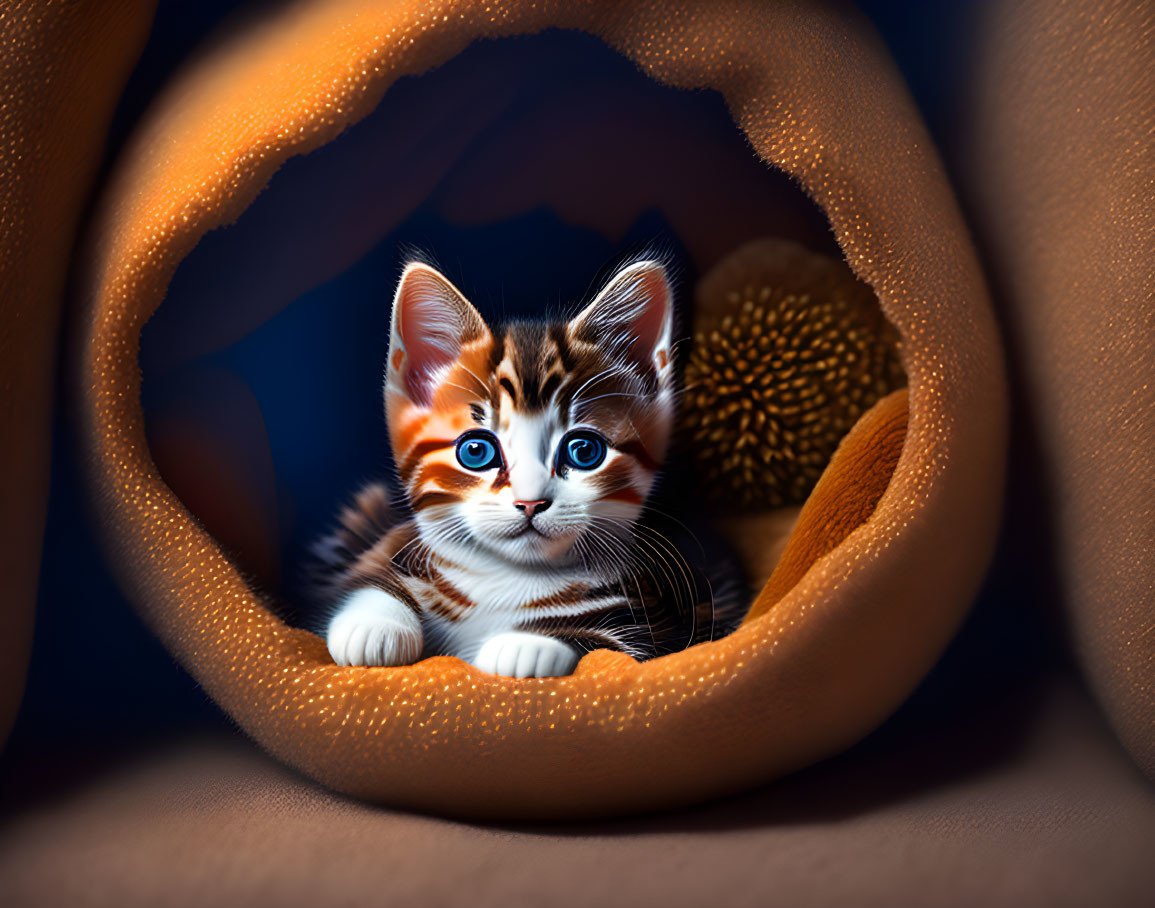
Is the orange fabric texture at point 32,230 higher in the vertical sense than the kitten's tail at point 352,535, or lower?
higher

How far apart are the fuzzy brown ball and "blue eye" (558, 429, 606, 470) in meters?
0.12

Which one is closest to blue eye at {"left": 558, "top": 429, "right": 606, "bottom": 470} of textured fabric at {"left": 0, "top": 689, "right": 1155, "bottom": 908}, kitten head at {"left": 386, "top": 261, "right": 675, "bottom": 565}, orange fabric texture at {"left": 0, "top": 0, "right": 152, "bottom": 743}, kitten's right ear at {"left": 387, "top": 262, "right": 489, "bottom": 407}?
kitten head at {"left": 386, "top": 261, "right": 675, "bottom": 565}

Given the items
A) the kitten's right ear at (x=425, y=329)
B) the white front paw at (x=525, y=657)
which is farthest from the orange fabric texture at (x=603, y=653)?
the kitten's right ear at (x=425, y=329)

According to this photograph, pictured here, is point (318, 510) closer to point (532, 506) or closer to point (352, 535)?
point (352, 535)

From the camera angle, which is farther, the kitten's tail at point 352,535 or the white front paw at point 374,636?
the kitten's tail at point 352,535

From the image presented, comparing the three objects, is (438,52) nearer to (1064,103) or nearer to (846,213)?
(846,213)

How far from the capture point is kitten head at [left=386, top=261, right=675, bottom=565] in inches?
25.0

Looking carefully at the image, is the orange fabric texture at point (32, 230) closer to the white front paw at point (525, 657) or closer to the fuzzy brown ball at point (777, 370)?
the white front paw at point (525, 657)

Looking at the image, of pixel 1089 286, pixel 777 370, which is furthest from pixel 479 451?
pixel 1089 286

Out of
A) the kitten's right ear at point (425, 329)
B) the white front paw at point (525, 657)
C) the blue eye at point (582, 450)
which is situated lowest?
the white front paw at point (525, 657)

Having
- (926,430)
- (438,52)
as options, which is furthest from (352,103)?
(926,430)

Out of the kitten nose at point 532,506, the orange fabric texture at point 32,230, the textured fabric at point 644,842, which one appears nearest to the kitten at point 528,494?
the kitten nose at point 532,506

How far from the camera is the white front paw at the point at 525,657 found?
2.01 ft

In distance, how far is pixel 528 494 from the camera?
2.02 ft
